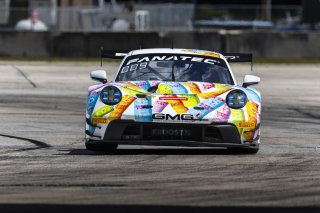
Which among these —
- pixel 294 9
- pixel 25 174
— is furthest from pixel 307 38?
pixel 25 174

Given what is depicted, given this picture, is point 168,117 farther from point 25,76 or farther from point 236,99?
point 25,76

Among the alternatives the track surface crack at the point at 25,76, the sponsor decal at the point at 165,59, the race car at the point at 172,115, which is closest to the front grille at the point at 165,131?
the race car at the point at 172,115

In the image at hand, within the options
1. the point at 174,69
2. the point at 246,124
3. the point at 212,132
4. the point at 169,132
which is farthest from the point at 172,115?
the point at 174,69

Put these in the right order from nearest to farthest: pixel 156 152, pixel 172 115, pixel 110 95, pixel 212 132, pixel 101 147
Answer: pixel 172 115, pixel 212 132, pixel 110 95, pixel 101 147, pixel 156 152

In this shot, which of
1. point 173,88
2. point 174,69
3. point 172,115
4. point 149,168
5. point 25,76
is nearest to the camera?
point 149,168

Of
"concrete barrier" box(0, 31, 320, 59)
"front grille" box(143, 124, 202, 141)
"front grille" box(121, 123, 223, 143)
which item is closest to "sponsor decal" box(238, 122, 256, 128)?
"front grille" box(121, 123, 223, 143)

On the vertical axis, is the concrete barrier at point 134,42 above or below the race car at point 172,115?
below

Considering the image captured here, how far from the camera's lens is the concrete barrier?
1304 inches

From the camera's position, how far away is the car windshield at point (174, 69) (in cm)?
1224

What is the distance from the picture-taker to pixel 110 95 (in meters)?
11.4

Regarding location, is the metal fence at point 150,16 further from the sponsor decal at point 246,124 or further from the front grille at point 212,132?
the front grille at point 212,132

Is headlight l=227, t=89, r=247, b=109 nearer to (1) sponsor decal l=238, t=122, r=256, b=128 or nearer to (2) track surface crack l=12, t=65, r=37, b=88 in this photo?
(1) sponsor decal l=238, t=122, r=256, b=128

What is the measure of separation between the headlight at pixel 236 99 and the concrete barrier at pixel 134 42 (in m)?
21.5

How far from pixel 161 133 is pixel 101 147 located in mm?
992
